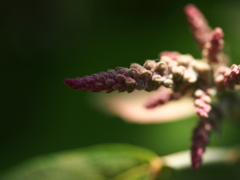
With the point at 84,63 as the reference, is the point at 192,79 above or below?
below

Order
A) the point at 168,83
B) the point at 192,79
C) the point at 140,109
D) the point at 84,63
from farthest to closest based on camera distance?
the point at 84,63 < the point at 140,109 < the point at 192,79 < the point at 168,83

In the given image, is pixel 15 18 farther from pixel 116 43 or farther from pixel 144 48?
pixel 144 48

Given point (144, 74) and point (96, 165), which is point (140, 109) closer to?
point (96, 165)

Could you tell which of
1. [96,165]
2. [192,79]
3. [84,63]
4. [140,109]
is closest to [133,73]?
[192,79]

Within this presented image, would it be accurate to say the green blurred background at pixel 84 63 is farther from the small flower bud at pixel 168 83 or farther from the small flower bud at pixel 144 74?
the small flower bud at pixel 144 74

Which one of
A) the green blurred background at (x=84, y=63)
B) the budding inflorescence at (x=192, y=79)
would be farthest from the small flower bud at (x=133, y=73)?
the green blurred background at (x=84, y=63)
